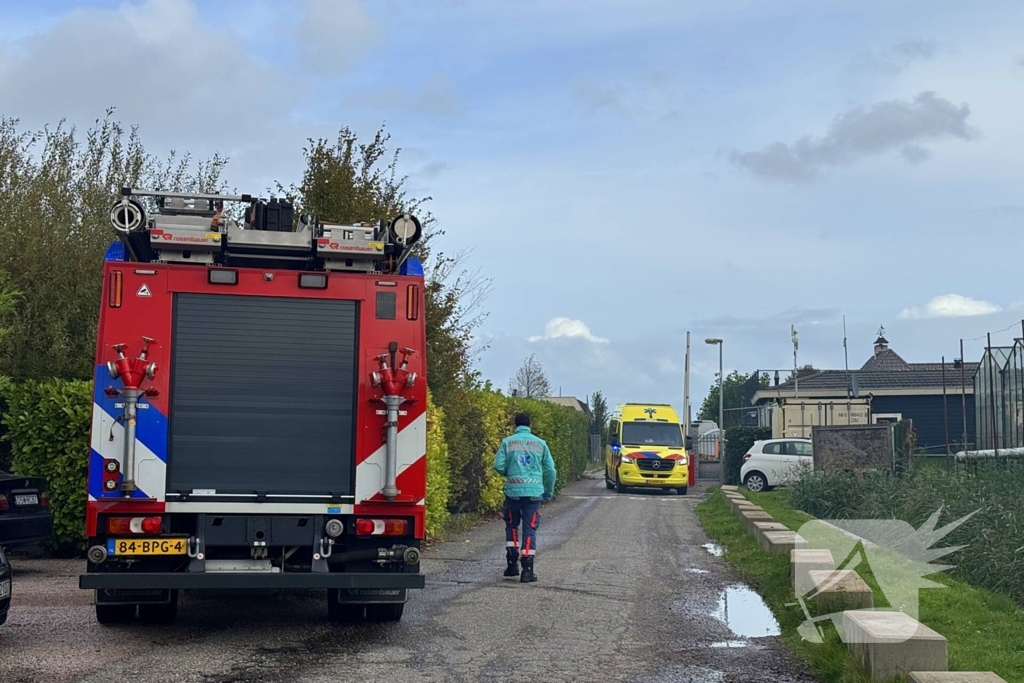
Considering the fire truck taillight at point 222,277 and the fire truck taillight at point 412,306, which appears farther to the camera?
the fire truck taillight at point 412,306

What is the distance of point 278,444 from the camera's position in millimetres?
8289

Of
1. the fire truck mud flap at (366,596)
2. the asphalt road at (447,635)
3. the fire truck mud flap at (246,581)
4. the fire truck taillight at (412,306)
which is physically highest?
the fire truck taillight at (412,306)

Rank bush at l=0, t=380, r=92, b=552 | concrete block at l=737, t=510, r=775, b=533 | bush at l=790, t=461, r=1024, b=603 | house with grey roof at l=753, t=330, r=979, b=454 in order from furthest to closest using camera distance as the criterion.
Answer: house with grey roof at l=753, t=330, r=979, b=454
concrete block at l=737, t=510, r=775, b=533
bush at l=0, t=380, r=92, b=552
bush at l=790, t=461, r=1024, b=603

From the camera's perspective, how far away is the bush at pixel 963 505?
10812 millimetres

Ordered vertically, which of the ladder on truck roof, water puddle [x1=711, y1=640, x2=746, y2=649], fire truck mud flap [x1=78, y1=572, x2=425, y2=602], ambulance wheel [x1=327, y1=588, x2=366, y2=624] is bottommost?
water puddle [x1=711, y1=640, x2=746, y2=649]

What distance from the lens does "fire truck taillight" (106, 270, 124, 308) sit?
811cm

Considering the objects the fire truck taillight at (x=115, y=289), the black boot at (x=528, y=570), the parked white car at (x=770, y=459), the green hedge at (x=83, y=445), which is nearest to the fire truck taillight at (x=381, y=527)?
the fire truck taillight at (x=115, y=289)

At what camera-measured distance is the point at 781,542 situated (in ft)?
42.1

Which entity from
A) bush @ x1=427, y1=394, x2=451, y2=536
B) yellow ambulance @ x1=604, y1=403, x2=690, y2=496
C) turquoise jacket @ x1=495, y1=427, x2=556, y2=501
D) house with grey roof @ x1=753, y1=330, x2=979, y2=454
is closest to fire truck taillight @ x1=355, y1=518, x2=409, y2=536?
turquoise jacket @ x1=495, y1=427, x2=556, y2=501

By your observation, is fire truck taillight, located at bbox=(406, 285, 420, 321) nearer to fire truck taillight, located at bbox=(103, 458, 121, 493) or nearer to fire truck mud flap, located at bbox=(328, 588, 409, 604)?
fire truck mud flap, located at bbox=(328, 588, 409, 604)

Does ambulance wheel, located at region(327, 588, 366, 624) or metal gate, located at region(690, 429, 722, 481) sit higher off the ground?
metal gate, located at region(690, 429, 722, 481)

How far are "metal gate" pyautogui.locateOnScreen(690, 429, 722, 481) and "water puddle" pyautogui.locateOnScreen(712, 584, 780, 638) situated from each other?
2582 centimetres

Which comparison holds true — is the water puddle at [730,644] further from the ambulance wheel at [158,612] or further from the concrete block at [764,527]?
the concrete block at [764,527]

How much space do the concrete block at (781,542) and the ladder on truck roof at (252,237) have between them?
18.6 ft
